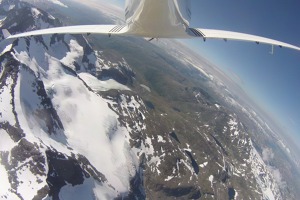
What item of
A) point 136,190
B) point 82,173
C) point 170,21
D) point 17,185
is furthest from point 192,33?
point 136,190

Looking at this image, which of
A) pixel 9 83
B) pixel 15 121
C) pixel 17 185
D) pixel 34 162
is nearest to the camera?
pixel 17 185

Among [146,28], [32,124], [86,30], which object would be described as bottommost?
[32,124]

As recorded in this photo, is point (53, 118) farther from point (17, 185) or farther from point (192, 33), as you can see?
point (192, 33)

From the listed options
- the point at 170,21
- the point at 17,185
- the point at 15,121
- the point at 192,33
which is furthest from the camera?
→ the point at 15,121

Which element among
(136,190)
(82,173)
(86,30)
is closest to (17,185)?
(82,173)

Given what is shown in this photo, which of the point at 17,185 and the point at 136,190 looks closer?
the point at 17,185

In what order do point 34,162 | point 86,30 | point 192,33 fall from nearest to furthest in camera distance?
point 192,33, point 86,30, point 34,162

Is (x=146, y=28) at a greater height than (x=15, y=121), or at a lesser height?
greater

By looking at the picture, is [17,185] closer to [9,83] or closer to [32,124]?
[32,124]

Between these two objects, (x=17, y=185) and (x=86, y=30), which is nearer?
(x=86, y=30)
